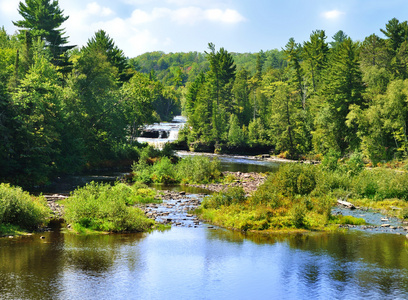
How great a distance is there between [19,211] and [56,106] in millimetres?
26521

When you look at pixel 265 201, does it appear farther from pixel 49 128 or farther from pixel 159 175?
pixel 49 128

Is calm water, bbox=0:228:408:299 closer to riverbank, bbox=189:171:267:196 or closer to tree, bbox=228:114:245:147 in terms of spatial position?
riverbank, bbox=189:171:267:196

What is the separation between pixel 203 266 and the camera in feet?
72.3

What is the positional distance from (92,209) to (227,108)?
288ft

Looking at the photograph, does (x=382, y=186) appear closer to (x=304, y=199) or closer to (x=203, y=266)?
(x=304, y=199)

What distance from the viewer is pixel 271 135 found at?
9775cm

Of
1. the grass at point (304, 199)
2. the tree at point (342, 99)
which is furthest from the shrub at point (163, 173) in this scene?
the tree at point (342, 99)

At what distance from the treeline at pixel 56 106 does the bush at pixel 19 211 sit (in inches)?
640

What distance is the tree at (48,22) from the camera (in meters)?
74.7

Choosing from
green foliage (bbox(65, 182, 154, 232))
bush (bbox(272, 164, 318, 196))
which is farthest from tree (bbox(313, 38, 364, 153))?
green foliage (bbox(65, 182, 154, 232))

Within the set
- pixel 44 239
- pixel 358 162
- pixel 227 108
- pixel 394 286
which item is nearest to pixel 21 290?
pixel 44 239

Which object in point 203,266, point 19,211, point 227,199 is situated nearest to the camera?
point 203,266

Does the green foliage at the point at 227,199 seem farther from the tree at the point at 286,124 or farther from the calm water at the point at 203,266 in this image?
the tree at the point at 286,124

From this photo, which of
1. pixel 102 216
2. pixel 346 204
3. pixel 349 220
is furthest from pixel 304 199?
pixel 102 216
